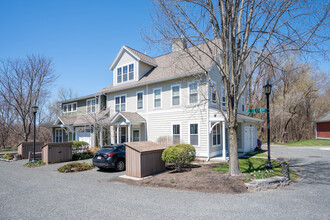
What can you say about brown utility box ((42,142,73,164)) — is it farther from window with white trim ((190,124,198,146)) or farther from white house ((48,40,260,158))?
window with white trim ((190,124,198,146))

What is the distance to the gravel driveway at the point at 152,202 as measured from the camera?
16.5 feet

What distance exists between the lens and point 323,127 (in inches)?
1270

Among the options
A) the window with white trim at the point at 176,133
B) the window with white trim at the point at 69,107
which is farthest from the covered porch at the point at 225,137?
the window with white trim at the point at 69,107

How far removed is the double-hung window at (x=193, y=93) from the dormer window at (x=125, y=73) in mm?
6677

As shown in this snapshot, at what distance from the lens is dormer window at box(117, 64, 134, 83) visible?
1934cm

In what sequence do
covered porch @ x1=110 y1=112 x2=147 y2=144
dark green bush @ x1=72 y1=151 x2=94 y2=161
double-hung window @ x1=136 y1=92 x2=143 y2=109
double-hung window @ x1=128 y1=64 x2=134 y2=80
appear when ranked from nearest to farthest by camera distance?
dark green bush @ x1=72 y1=151 x2=94 y2=161, covered porch @ x1=110 y1=112 x2=147 y2=144, double-hung window @ x1=136 y1=92 x2=143 y2=109, double-hung window @ x1=128 y1=64 x2=134 y2=80

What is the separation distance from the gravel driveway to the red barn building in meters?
29.2

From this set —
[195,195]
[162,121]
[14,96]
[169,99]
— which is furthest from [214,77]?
[14,96]

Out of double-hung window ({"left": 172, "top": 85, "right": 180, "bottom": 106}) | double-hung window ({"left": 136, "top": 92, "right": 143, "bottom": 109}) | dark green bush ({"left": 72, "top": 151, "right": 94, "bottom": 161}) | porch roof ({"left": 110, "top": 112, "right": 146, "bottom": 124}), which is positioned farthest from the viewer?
double-hung window ({"left": 136, "top": 92, "right": 143, "bottom": 109})

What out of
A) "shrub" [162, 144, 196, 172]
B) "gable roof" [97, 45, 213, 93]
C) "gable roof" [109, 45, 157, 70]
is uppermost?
"gable roof" [109, 45, 157, 70]

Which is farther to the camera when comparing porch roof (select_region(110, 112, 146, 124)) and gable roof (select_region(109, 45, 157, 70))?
gable roof (select_region(109, 45, 157, 70))

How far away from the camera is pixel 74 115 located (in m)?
25.2

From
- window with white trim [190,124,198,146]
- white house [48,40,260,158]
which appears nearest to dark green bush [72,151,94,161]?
white house [48,40,260,158]

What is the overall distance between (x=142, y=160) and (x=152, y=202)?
3.43 m
